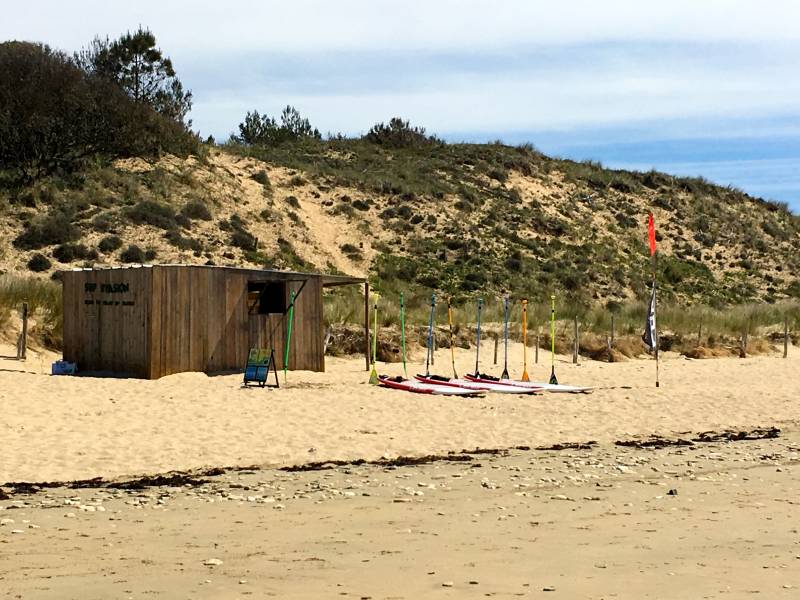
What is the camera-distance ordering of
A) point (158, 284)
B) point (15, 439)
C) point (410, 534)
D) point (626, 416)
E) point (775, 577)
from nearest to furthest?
point (775, 577), point (410, 534), point (15, 439), point (626, 416), point (158, 284)

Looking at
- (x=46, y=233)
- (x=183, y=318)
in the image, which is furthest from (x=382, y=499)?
(x=46, y=233)

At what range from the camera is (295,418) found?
1725 cm

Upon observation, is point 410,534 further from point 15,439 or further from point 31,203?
point 31,203

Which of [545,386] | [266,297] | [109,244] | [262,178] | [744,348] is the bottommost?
[545,386]

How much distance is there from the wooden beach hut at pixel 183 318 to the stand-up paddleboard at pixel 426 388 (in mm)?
2867

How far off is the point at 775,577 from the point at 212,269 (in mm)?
16559

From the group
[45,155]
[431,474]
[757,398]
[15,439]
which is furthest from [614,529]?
[45,155]

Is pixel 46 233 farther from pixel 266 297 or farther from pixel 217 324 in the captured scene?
pixel 217 324

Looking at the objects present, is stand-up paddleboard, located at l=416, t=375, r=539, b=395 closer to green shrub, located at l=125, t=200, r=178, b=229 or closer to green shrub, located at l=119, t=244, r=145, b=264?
green shrub, located at l=119, t=244, r=145, b=264

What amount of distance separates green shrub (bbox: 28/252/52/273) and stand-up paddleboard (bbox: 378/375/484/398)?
17.0m

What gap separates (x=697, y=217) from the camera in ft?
210

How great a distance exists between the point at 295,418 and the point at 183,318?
5.84 meters

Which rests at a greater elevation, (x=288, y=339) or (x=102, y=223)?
(x=102, y=223)

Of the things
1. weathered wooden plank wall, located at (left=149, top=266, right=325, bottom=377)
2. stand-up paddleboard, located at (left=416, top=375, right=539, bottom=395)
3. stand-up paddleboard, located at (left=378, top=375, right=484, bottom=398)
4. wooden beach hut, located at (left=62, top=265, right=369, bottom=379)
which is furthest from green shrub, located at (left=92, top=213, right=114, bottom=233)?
stand-up paddleboard, located at (left=378, top=375, right=484, bottom=398)
